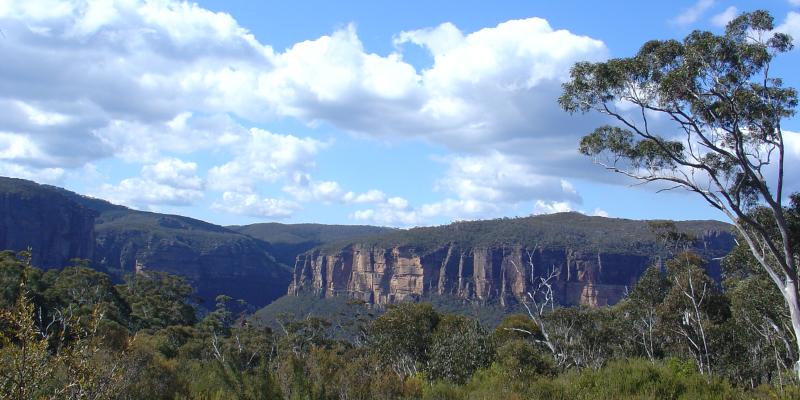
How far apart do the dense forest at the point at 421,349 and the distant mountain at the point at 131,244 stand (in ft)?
227

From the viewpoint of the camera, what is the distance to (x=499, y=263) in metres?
117

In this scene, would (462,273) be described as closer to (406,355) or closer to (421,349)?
(421,349)

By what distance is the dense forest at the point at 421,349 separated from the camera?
7086mm

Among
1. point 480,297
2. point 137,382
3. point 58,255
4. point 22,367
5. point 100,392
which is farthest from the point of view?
point 58,255

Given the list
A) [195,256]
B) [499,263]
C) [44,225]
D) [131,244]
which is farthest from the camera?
[195,256]

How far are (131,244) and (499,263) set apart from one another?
9034cm

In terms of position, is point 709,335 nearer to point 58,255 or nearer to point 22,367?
point 22,367

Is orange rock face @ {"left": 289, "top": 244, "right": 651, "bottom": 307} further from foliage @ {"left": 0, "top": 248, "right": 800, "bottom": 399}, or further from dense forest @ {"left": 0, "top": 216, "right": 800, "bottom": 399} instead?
foliage @ {"left": 0, "top": 248, "right": 800, "bottom": 399}

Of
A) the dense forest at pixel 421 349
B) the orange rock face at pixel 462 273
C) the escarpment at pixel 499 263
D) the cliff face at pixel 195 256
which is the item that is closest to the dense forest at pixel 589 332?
the dense forest at pixel 421 349

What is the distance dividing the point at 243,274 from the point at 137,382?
543ft

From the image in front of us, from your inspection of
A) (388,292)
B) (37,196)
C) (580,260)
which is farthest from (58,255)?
(580,260)

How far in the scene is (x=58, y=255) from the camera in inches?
5167

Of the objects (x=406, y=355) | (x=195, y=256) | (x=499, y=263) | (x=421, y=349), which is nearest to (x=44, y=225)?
(x=195, y=256)

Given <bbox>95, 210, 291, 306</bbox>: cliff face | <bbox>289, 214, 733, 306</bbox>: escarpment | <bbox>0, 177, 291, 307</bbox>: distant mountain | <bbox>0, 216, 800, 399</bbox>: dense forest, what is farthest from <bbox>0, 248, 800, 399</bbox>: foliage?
<bbox>95, 210, 291, 306</bbox>: cliff face
